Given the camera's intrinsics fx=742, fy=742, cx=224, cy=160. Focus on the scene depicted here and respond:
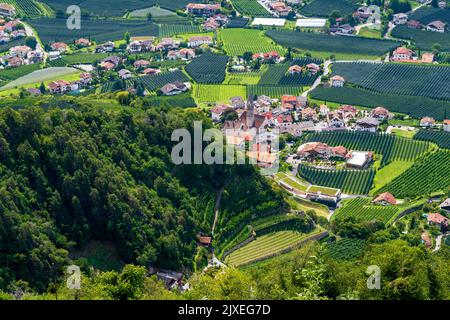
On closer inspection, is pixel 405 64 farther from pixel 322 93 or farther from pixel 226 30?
pixel 226 30

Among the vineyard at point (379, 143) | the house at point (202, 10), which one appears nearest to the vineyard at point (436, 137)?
the vineyard at point (379, 143)

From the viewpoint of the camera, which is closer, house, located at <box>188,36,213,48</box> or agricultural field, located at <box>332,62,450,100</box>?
agricultural field, located at <box>332,62,450,100</box>

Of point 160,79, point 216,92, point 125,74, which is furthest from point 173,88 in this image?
point 125,74

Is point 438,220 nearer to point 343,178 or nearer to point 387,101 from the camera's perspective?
point 343,178

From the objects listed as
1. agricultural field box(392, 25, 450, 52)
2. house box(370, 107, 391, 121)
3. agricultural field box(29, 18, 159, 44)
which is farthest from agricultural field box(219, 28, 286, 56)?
house box(370, 107, 391, 121)

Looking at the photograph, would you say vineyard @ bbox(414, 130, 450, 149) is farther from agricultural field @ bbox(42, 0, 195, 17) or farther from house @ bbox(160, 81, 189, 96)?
agricultural field @ bbox(42, 0, 195, 17)
